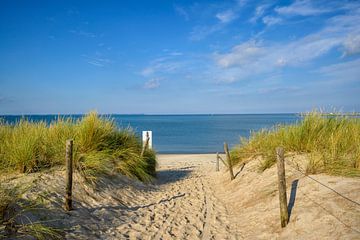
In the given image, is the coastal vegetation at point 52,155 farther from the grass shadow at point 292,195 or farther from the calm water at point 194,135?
the grass shadow at point 292,195

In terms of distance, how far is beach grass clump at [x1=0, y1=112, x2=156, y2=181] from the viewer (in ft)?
22.6

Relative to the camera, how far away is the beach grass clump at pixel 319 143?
22.2 feet

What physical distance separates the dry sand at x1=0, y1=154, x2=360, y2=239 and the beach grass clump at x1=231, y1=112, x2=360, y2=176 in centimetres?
41

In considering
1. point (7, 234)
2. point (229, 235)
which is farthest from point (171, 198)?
point (7, 234)

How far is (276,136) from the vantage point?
9695 millimetres

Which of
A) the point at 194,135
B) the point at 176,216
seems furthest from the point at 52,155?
the point at 194,135

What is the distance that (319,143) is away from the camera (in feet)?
26.7

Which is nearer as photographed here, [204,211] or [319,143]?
[204,211]

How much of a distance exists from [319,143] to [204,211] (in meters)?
3.70

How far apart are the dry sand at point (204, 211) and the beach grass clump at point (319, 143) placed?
1.35 feet

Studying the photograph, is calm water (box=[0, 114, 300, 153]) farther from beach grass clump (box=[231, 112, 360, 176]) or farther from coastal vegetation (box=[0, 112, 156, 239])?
coastal vegetation (box=[0, 112, 156, 239])

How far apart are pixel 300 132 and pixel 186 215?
13.9 ft

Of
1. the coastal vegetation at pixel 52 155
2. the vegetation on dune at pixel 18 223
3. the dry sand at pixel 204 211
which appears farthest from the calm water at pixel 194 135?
the vegetation on dune at pixel 18 223

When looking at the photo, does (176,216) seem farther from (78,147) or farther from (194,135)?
(194,135)
